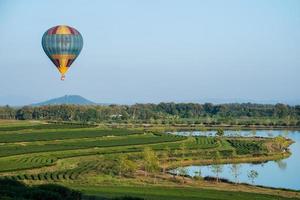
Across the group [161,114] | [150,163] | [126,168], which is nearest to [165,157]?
[150,163]

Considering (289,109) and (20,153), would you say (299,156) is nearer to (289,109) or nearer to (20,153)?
(20,153)

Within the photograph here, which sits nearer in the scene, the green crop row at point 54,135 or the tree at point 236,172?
the tree at point 236,172

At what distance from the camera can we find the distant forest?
140500 mm

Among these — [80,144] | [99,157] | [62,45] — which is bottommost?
[99,157]

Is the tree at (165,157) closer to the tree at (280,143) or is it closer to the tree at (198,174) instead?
the tree at (198,174)

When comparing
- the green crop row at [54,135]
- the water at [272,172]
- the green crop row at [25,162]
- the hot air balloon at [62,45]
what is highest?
the hot air balloon at [62,45]

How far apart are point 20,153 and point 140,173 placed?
50.5ft

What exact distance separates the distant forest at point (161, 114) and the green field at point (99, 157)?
157 ft

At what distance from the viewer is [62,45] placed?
5919 centimetres

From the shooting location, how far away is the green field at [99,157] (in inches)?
1576

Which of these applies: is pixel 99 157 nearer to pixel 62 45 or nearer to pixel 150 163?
pixel 150 163

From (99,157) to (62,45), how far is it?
1319cm

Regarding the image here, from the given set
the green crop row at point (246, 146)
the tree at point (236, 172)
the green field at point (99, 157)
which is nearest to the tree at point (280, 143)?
the green field at point (99, 157)

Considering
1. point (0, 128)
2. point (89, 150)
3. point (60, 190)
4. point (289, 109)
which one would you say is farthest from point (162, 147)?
point (289, 109)
